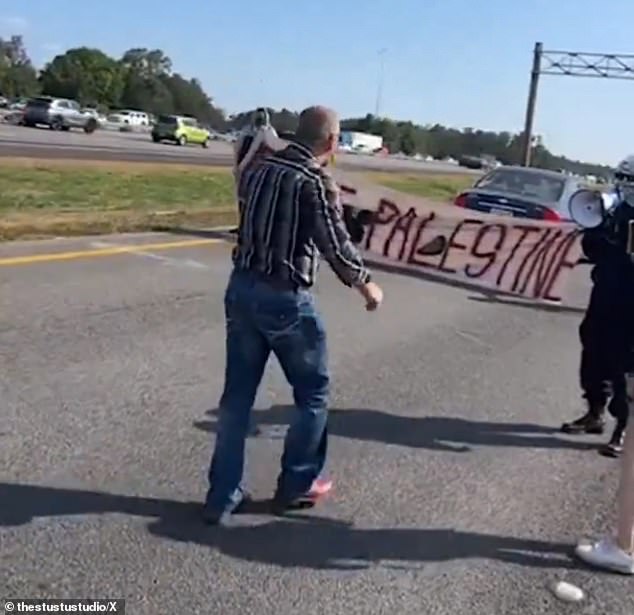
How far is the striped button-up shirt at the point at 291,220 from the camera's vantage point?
4.33 m

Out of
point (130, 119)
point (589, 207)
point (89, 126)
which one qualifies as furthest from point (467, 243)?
point (130, 119)

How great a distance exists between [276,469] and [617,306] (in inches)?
92.8

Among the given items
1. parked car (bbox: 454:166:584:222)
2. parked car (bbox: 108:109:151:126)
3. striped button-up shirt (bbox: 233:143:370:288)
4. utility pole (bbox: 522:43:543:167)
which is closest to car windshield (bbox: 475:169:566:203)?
parked car (bbox: 454:166:584:222)

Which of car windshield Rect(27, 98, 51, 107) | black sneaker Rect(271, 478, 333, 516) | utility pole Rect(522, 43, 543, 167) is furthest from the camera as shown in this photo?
car windshield Rect(27, 98, 51, 107)

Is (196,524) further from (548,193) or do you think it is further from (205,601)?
(548,193)

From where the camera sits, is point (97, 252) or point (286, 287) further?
point (97, 252)

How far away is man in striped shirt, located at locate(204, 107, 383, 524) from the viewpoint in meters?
4.35

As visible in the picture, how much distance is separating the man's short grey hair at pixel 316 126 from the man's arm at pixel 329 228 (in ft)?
0.49

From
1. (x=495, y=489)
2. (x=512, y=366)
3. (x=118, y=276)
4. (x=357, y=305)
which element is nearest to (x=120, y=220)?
(x=118, y=276)

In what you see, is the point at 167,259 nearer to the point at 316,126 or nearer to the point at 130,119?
the point at 316,126

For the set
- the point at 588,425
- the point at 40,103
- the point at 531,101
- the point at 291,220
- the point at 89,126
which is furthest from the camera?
the point at 89,126

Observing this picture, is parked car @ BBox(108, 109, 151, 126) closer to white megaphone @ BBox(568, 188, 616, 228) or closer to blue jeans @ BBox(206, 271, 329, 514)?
white megaphone @ BBox(568, 188, 616, 228)

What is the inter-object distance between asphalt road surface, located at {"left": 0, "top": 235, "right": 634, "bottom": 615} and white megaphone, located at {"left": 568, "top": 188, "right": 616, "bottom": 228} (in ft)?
4.66

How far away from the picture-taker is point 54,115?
54625 millimetres
